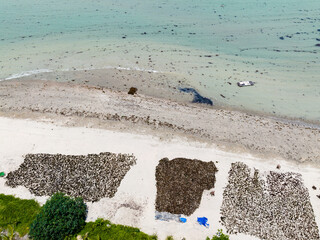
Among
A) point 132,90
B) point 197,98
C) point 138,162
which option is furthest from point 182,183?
point 132,90

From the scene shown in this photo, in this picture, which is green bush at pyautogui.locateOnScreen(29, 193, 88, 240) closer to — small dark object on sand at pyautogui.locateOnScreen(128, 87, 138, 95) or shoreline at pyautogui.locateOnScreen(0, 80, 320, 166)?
shoreline at pyautogui.locateOnScreen(0, 80, 320, 166)

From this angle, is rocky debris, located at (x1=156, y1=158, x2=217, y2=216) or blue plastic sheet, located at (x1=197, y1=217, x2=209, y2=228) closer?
blue plastic sheet, located at (x1=197, y1=217, x2=209, y2=228)

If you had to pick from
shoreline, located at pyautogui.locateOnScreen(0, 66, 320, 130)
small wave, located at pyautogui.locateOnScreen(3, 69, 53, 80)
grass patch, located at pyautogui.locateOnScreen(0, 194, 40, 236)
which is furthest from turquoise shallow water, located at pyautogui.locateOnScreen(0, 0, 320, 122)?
grass patch, located at pyautogui.locateOnScreen(0, 194, 40, 236)

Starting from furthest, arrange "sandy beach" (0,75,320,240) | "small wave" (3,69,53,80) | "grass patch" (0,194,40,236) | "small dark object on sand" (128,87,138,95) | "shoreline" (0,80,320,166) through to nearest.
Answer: "small wave" (3,69,53,80) → "small dark object on sand" (128,87,138,95) → "shoreline" (0,80,320,166) → "sandy beach" (0,75,320,240) → "grass patch" (0,194,40,236)

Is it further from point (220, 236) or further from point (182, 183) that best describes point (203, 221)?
point (182, 183)

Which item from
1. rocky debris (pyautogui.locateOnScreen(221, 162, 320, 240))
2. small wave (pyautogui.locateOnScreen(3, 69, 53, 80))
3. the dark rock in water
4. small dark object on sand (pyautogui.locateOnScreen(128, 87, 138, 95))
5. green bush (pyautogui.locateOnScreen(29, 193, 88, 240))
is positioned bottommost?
rocky debris (pyautogui.locateOnScreen(221, 162, 320, 240))

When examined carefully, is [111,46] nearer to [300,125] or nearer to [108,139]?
[108,139]
